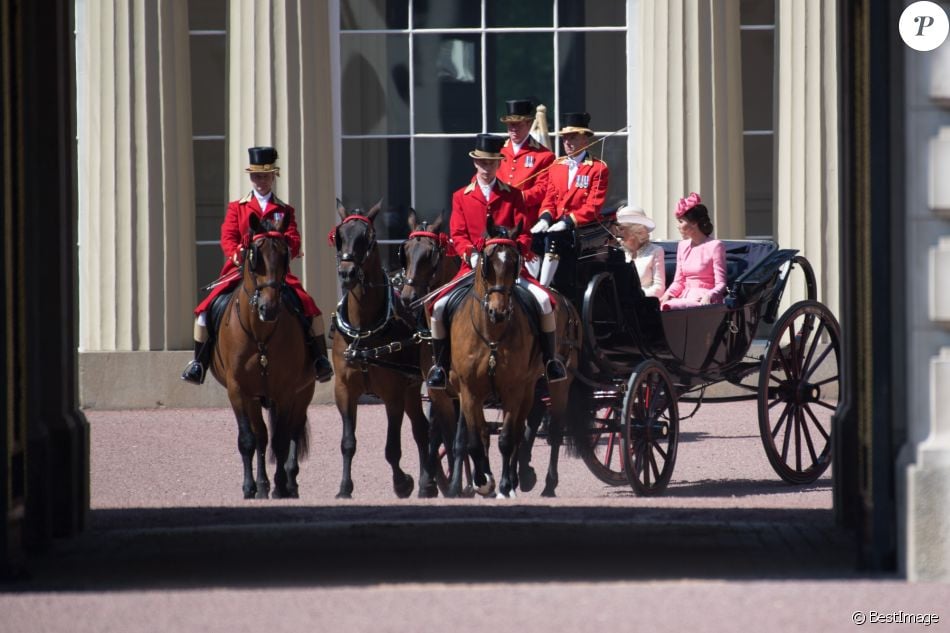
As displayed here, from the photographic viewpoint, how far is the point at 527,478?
12.0 meters

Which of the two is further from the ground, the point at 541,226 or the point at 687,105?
the point at 687,105

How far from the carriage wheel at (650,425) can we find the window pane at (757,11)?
307 inches

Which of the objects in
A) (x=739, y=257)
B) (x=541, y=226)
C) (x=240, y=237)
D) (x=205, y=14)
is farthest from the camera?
(x=205, y=14)

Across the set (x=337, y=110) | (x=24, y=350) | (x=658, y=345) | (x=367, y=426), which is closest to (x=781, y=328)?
(x=658, y=345)

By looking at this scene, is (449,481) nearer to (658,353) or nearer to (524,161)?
(658,353)

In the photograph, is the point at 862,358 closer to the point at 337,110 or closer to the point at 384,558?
the point at 384,558

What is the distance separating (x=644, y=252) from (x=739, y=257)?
69cm

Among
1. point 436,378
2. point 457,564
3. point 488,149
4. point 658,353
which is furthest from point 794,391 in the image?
point 457,564

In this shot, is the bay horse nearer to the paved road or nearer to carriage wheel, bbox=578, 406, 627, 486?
the paved road

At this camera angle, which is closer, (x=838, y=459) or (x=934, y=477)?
(x=934, y=477)

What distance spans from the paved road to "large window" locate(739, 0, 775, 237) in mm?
6690

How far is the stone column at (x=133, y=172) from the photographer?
59.4ft

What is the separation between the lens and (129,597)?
23.7 ft

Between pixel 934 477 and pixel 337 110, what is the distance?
12.0 m
